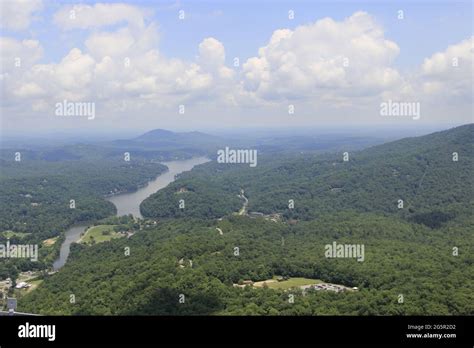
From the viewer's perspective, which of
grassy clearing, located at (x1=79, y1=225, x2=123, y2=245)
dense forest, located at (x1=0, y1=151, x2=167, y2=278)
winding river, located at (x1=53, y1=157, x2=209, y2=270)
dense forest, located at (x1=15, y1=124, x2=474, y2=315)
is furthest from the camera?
dense forest, located at (x1=0, y1=151, x2=167, y2=278)

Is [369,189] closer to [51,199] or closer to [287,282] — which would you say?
[287,282]

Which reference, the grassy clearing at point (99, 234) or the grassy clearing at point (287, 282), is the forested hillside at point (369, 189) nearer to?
the grassy clearing at point (99, 234)

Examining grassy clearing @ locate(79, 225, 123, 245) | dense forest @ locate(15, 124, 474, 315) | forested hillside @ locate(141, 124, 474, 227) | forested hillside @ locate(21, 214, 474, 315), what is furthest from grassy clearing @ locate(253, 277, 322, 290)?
grassy clearing @ locate(79, 225, 123, 245)

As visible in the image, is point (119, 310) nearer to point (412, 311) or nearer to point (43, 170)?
point (412, 311)

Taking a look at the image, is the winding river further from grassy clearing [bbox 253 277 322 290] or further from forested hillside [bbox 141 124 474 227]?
grassy clearing [bbox 253 277 322 290]

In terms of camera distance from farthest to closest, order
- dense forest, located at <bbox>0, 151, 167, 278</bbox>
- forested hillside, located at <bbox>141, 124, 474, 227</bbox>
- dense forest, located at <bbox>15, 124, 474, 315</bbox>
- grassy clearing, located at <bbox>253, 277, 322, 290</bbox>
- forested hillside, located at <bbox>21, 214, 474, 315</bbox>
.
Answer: forested hillside, located at <bbox>141, 124, 474, 227</bbox>
dense forest, located at <bbox>0, 151, 167, 278</bbox>
grassy clearing, located at <bbox>253, 277, 322, 290</bbox>
dense forest, located at <bbox>15, 124, 474, 315</bbox>
forested hillside, located at <bbox>21, 214, 474, 315</bbox>

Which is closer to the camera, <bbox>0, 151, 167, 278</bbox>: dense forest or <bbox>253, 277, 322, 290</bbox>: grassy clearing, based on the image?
<bbox>253, 277, 322, 290</bbox>: grassy clearing
